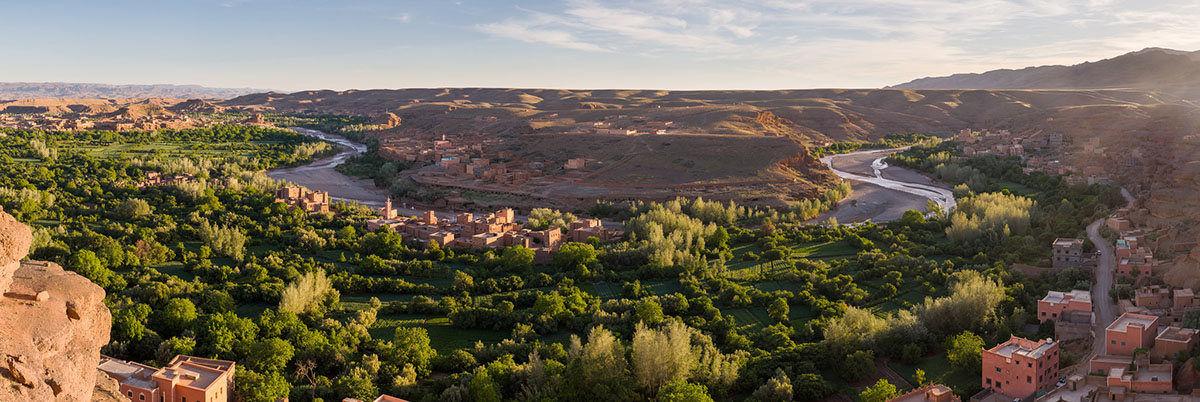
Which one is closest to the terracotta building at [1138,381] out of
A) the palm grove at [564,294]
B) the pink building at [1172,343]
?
the pink building at [1172,343]

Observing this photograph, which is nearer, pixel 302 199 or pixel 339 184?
pixel 302 199

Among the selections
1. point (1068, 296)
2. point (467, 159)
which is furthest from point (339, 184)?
point (1068, 296)

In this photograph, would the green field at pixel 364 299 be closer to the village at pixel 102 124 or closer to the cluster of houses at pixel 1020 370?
the cluster of houses at pixel 1020 370

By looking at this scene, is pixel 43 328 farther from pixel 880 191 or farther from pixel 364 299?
pixel 880 191

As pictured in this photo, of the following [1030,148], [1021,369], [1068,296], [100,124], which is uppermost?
[100,124]

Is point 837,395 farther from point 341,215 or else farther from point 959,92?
point 959,92
